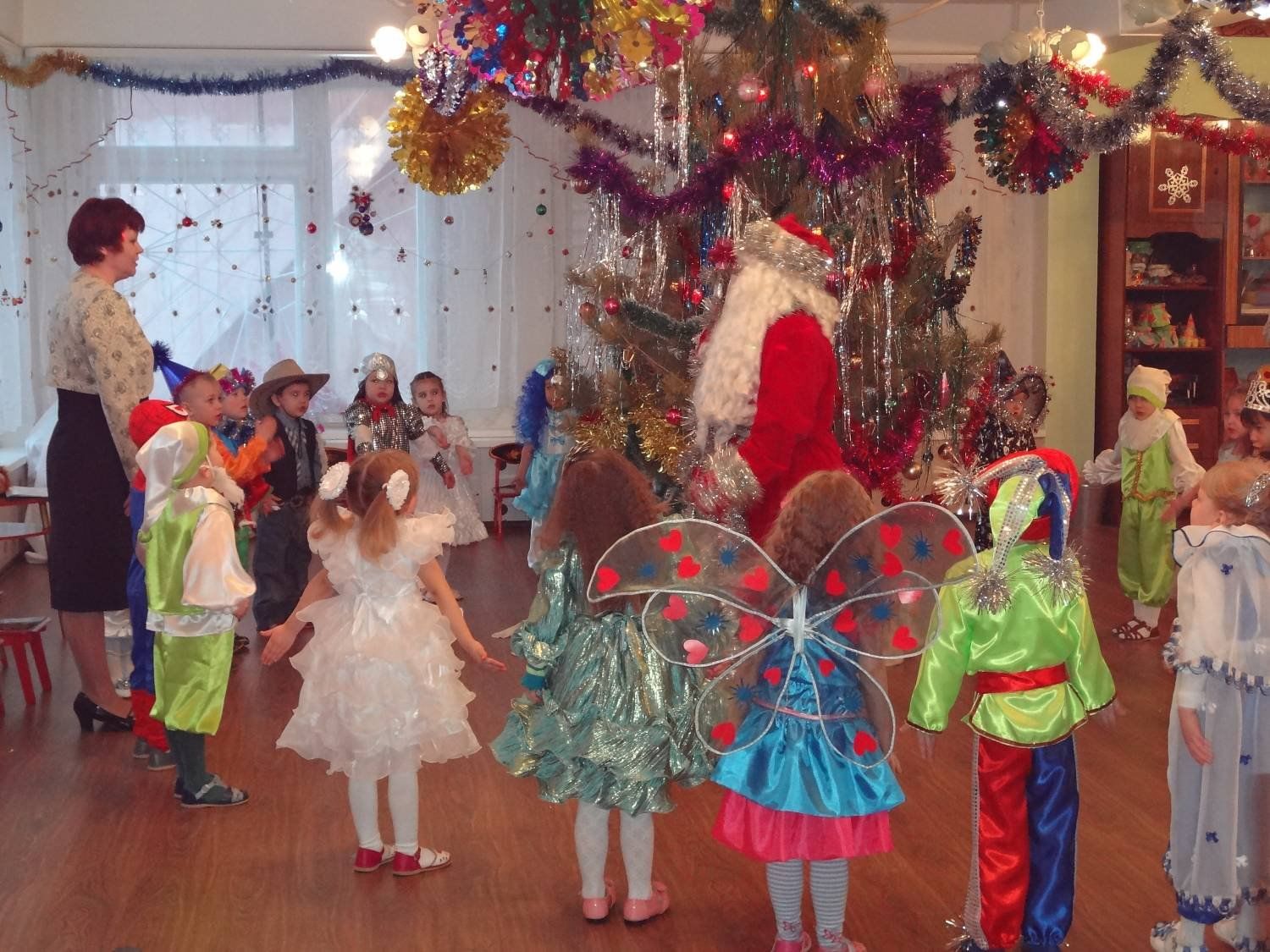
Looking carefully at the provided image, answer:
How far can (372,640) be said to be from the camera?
131 inches

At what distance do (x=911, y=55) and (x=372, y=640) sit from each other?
7.13 m

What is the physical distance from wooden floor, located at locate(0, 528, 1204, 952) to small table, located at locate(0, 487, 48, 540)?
3.18 ft

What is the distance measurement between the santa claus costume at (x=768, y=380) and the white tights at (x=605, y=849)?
1032 mm

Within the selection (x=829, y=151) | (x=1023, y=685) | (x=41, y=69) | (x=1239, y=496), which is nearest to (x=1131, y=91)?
(x=829, y=151)

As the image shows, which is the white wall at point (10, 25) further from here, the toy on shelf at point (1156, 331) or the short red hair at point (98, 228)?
the toy on shelf at point (1156, 331)

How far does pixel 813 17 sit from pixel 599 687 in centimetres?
259

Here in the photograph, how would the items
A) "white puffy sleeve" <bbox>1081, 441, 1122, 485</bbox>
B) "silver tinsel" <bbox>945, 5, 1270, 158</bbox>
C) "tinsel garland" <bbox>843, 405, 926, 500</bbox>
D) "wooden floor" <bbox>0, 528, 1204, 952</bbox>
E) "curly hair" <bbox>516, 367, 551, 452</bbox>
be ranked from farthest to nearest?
"curly hair" <bbox>516, 367, 551, 452</bbox>, "white puffy sleeve" <bbox>1081, 441, 1122, 485</bbox>, "tinsel garland" <bbox>843, 405, 926, 500</bbox>, "silver tinsel" <bbox>945, 5, 1270, 158</bbox>, "wooden floor" <bbox>0, 528, 1204, 952</bbox>

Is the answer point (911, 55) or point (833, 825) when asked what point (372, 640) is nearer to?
point (833, 825)

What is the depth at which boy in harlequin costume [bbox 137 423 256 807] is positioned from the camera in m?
3.80

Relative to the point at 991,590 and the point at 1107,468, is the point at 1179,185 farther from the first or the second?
the point at 991,590

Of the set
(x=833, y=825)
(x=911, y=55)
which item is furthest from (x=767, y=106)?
(x=911, y=55)

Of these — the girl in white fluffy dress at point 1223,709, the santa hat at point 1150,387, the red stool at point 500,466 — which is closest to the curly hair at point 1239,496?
the girl in white fluffy dress at point 1223,709

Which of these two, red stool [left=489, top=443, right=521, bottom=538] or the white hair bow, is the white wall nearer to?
red stool [left=489, top=443, right=521, bottom=538]

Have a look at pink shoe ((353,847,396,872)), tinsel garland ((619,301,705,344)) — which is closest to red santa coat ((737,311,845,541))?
tinsel garland ((619,301,705,344))
